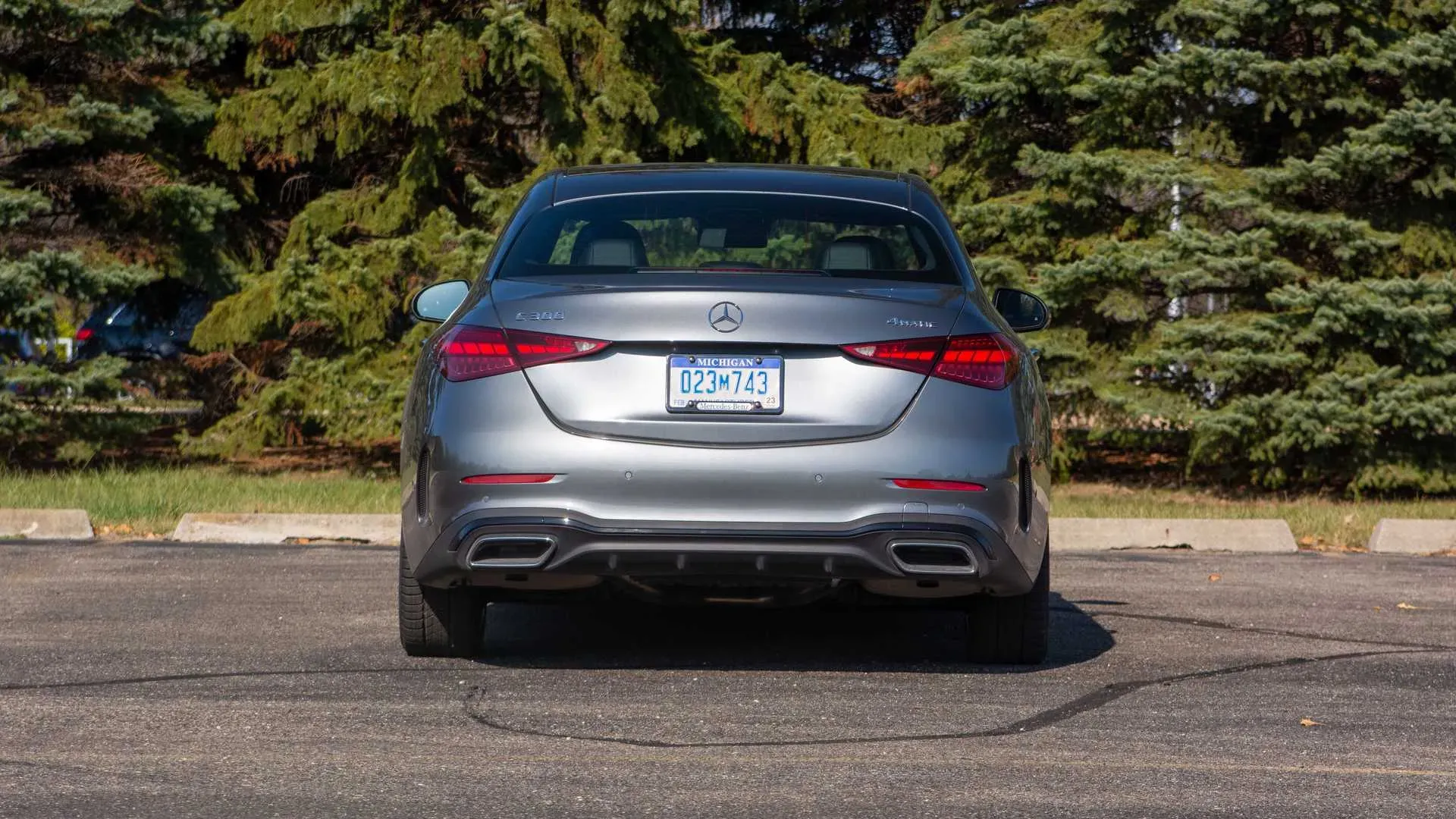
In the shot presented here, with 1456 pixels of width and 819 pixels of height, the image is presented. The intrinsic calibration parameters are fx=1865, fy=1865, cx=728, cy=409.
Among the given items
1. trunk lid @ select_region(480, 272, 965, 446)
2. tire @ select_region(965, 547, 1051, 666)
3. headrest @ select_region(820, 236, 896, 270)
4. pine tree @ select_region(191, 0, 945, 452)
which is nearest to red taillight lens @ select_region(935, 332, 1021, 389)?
trunk lid @ select_region(480, 272, 965, 446)

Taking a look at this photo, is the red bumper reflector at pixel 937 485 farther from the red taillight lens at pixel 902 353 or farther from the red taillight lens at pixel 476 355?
the red taillight lens at pixel 476 355

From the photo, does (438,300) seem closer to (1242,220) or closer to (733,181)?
(733,181)

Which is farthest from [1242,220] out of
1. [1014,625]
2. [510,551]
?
[510,551]

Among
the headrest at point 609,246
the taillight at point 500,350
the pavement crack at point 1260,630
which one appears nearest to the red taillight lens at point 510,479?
the taillight at point 500,350

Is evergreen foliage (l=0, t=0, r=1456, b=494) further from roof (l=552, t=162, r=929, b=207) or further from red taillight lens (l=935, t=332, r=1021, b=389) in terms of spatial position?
red taillight lens (l=935, t=332, r=1021, b=389)

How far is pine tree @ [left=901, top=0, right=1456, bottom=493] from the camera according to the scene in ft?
44.8

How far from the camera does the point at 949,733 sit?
5113mm

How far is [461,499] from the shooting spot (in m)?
5.60

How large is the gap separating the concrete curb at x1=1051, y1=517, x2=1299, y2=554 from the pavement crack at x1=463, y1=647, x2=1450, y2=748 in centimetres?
462

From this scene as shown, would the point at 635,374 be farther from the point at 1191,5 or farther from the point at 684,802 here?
the point at 1191,5

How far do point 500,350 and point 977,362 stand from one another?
1.44 m

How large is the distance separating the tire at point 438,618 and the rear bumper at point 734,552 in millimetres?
549

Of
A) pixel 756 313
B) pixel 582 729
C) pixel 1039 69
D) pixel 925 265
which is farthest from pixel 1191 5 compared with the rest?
pixel 582 729

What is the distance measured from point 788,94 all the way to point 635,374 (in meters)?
11.9
